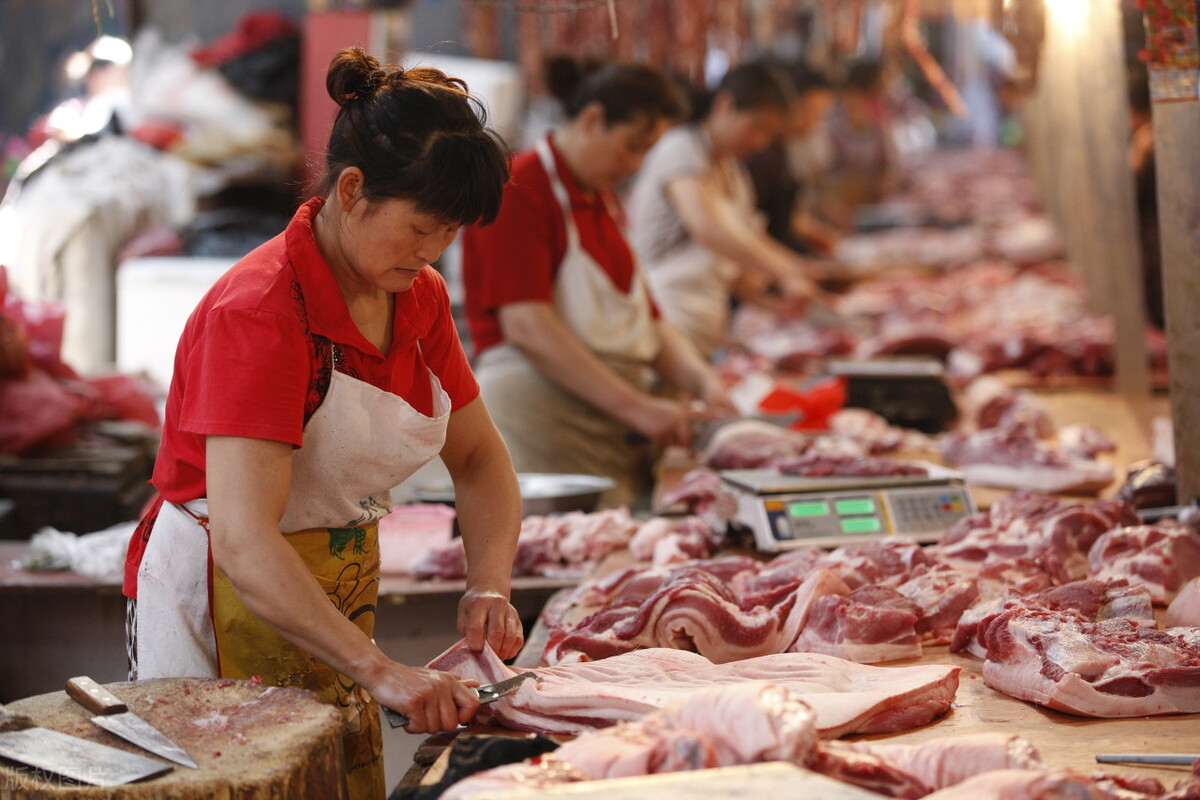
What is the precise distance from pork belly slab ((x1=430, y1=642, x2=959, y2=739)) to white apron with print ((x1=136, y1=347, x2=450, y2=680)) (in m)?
0.36

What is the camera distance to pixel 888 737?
2162 mm

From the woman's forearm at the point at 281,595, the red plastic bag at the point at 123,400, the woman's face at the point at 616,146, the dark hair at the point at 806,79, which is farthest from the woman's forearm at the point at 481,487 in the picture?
the dark hair at the point at 806,79

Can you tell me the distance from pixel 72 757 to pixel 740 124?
17.8 ft

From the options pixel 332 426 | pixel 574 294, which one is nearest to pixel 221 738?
pixel 332 426

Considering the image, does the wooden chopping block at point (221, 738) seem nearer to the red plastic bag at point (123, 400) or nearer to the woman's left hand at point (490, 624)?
the woman's left hand at point (490, 624)

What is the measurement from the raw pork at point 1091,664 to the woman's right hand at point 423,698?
1.02m

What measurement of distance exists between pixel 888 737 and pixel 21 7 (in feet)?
29.0

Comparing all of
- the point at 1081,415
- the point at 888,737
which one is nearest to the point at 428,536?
the point at 888,737

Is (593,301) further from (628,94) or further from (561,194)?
(628,94)

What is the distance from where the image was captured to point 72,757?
1.80 metres

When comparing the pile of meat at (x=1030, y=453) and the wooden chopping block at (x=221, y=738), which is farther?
the pile of meat at (x=1030, y=453)

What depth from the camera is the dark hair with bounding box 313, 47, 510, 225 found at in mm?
2150

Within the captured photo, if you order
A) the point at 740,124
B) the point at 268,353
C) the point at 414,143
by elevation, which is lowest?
the point at 268,353

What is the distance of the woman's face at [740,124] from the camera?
21.7 ft
